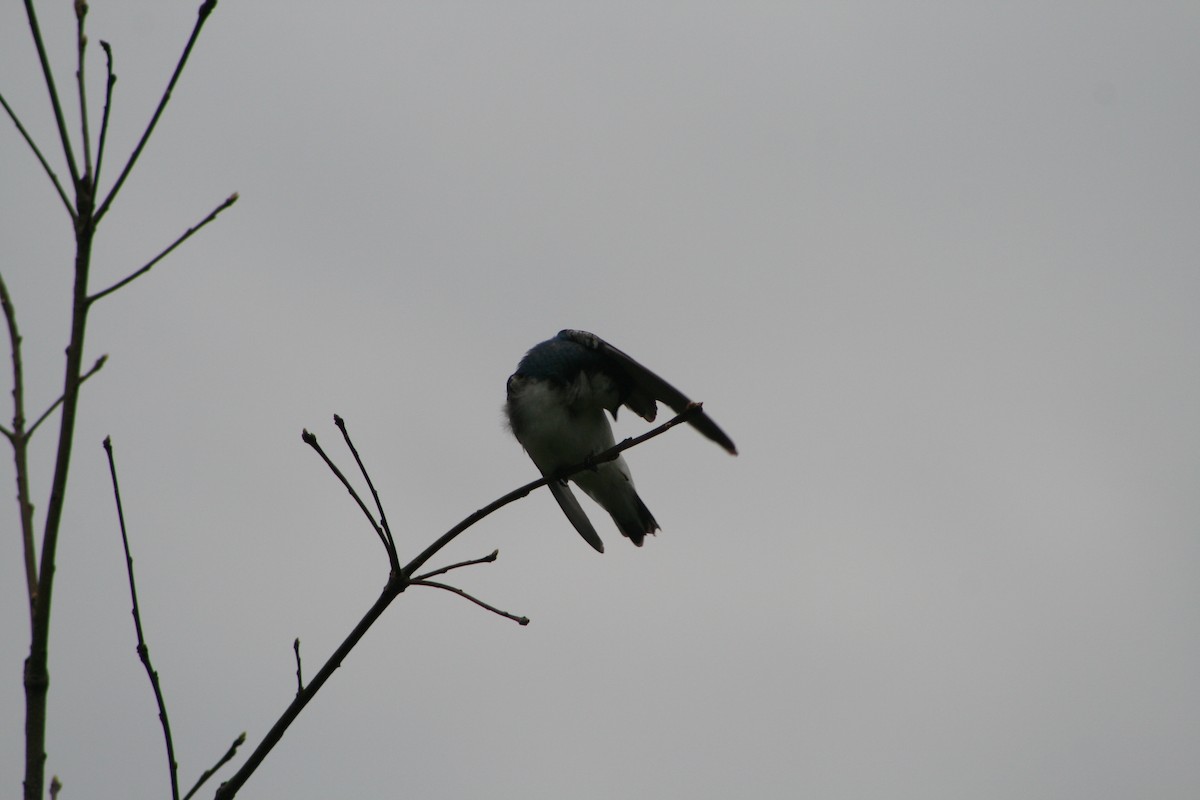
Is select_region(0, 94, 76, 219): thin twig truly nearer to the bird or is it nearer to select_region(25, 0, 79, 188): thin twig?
select_region(25, 0, 79, 188): thin twig

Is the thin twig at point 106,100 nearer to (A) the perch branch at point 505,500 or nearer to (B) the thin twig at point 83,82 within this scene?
(B) the thin twig at point 83,82

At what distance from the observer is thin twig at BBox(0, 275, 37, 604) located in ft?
6.95

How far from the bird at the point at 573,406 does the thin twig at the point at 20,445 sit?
5302 millimetres

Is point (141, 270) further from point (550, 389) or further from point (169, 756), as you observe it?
point (550, 389)

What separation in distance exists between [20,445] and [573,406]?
220 inches

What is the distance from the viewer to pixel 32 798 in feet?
6.17

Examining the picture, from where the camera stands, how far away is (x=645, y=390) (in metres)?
7.34

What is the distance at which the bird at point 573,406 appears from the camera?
303 inches

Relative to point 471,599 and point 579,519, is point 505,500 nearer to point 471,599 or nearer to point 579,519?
point 471,599

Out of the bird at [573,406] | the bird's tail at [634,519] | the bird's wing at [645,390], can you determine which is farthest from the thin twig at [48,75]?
the bird's tail at [634,519]

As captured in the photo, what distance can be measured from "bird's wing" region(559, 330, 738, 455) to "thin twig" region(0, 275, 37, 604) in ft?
11.7

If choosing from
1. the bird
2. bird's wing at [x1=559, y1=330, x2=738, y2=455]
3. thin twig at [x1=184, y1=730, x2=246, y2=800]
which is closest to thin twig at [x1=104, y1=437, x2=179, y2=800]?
thin twig at [x1=184, y1=730, x2=246, y2=800]

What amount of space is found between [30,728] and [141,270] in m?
0.88

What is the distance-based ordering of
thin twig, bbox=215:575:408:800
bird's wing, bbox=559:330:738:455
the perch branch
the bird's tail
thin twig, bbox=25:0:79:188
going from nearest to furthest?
thin twig, bbox=25:0:79:188 → thin twig, bbox=215:575:408:800 → the perch branch → bird's wing, bbox=559:330:738:455 → the bird's tail
